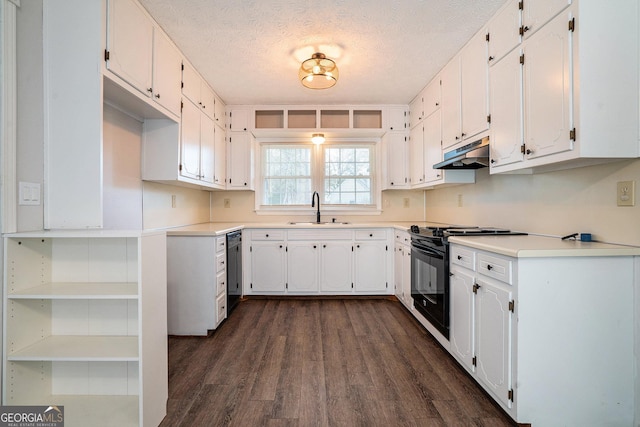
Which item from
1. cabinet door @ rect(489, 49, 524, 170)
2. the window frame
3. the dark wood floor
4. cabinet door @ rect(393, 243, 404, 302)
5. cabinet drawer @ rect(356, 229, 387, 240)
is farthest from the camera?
the window frame

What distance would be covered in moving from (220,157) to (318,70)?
1.74 metres

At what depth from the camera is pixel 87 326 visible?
154 cm

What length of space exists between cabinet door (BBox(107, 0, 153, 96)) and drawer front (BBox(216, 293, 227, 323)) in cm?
182

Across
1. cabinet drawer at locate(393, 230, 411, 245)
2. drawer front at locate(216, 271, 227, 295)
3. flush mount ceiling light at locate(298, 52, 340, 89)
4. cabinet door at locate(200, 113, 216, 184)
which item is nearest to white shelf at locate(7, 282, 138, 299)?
drawer front at locate(216, 271, 227, 295)

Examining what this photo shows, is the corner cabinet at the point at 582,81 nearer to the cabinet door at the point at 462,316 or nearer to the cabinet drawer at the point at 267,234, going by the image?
the cabinet door at the point at 462,316

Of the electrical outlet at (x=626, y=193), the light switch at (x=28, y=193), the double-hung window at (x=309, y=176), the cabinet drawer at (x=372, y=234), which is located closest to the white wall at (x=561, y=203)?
the electrical outlet at (x=626, y=193)

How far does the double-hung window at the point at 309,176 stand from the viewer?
4.18 m

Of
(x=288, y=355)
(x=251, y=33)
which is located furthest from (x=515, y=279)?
(x=251, y=33)

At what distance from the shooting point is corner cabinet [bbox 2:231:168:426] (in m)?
1.35

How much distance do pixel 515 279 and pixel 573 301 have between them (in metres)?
0.30

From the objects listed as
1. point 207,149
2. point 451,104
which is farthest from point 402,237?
point 207,149

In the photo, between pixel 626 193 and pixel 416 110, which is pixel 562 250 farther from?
pixel 416 110

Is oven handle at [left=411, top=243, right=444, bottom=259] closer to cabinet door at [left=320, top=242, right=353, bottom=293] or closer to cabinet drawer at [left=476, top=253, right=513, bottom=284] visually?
cabinet drawer at [left=476, top=253, right=513, bottom=284]

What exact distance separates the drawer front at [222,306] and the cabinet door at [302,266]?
882mm
